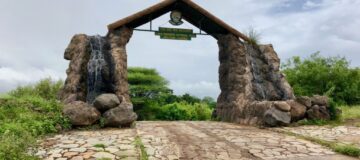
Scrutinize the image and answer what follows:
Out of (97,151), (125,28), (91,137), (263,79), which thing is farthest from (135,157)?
(263,79)

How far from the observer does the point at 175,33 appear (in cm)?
1545

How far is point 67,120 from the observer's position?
10.7m

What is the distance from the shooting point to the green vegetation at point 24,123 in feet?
22.0

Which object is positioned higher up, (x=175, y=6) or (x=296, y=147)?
(x=175, y=6)

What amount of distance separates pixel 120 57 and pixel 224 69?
542 cm

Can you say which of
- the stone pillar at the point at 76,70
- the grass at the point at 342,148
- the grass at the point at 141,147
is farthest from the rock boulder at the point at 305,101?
the stone pillar at the point at 76,70

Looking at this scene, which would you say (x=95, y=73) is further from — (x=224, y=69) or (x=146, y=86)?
(x=146, y=86)

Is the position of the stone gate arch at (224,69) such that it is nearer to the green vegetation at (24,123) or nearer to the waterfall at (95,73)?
the waterfall at (95,73)

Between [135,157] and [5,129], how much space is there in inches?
151

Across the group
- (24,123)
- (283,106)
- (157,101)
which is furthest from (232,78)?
(157,101)

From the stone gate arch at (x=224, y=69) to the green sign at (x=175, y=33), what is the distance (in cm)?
76

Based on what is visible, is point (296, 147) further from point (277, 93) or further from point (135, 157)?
point (277, 93)

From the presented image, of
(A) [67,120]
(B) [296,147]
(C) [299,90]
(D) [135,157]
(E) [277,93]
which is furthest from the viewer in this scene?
(C) [299,90]

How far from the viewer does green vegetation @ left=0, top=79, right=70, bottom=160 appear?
6699mm
